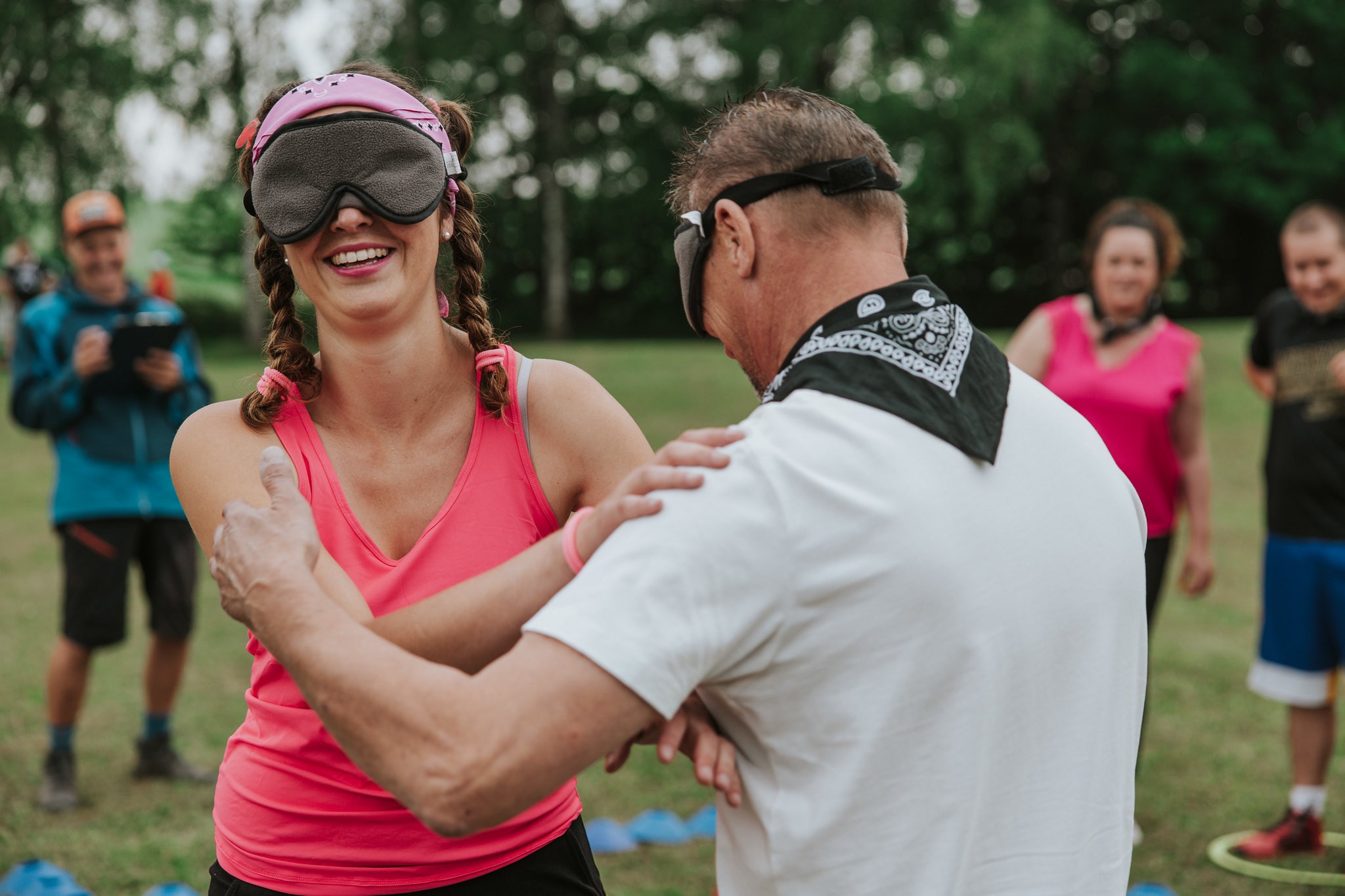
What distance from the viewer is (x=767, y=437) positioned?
1523 millimetres

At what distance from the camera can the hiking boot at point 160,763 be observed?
5523 mm

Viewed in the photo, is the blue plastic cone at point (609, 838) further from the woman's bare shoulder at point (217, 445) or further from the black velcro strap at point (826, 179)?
the black velcro strap at point (826, 179)

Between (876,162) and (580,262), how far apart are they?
32209mm

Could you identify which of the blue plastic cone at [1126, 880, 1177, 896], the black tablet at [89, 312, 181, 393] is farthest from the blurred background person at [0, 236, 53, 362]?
the blue plastic cone at [1126, 880, 1177, 896]

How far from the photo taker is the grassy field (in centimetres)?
468

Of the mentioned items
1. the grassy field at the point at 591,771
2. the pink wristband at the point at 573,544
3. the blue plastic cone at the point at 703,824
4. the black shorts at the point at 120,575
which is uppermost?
the pink wristband at the point at 573,544

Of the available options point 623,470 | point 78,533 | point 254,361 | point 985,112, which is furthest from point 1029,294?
point 623,470

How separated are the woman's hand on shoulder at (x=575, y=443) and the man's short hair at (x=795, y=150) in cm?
43

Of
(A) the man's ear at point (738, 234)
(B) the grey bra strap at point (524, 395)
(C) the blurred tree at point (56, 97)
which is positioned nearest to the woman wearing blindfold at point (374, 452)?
(B) the grey bra strap at point (524, 395)

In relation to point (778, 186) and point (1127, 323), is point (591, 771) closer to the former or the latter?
point (1127, 323)

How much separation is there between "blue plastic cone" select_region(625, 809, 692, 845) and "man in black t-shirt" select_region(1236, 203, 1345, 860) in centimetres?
220

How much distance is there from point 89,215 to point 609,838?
11.6ft

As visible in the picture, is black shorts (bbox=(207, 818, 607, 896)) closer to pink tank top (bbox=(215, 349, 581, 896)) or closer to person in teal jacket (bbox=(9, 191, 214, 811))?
pink tank top (bbox=(215, 349, 581, 896))

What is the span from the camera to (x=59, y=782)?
523cm
